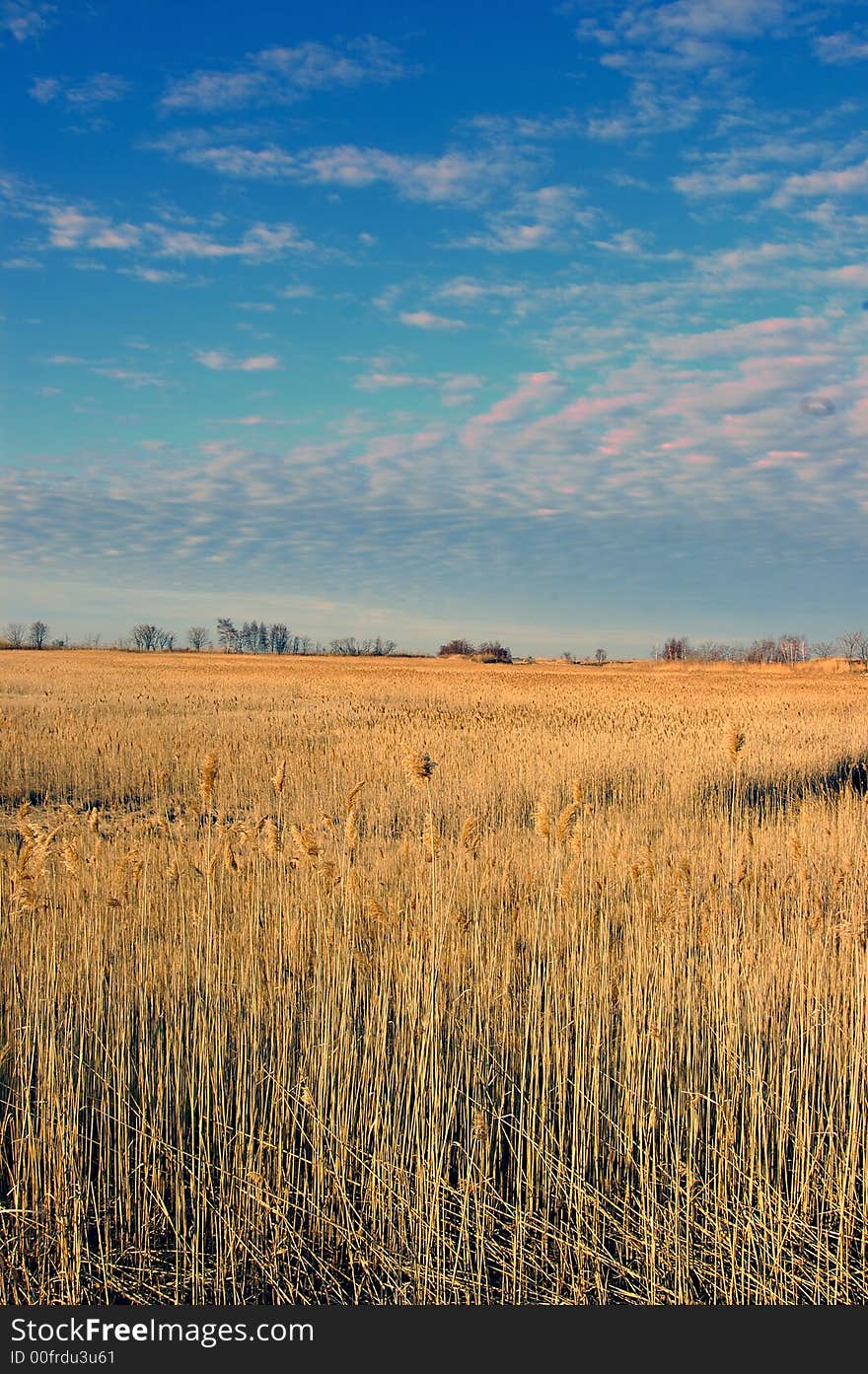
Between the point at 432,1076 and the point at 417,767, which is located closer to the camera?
the point at 432,1076

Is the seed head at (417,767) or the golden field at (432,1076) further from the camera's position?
the seed head at (417,767)

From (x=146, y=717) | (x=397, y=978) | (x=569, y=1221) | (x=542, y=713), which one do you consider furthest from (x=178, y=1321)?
(x=542, y=713)

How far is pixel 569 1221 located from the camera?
3.21 metres

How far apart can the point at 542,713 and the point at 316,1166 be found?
22717mm

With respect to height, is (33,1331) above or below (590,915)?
below

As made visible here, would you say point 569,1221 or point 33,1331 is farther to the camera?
point 569,1221

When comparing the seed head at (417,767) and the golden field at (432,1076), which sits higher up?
the seed head at (417,767)

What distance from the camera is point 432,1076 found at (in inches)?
147

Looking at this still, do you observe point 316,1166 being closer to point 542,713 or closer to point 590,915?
point 590,915

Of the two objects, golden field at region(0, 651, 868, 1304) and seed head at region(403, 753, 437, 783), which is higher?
seed head at region(403, 753, 437, 783)

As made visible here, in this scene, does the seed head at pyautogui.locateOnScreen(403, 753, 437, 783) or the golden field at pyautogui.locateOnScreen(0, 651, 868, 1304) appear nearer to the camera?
the golden field at pyautogui.locateOnScreen(0, 651, 868, 1304)

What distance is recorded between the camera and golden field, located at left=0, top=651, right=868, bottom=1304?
3094 mm

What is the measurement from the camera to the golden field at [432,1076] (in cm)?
309

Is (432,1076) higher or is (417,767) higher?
(417,767)
